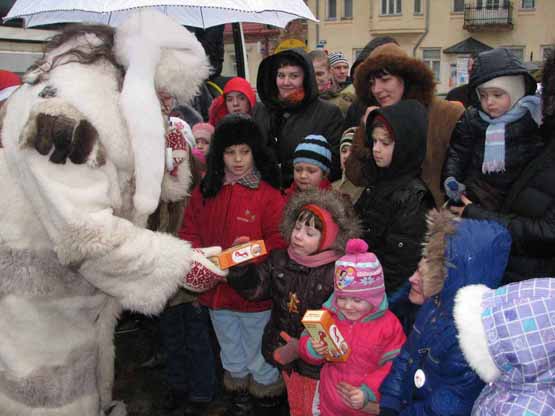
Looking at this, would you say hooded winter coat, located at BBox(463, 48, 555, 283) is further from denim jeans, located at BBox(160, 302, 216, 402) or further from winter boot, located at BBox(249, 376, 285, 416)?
denim jeans, located at BBox(160, 302, 216, 402)

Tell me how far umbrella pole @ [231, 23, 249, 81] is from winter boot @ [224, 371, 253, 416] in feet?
12.6

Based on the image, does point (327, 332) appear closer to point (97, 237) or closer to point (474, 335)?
point (474, 335)

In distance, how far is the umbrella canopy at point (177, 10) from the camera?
105 inches

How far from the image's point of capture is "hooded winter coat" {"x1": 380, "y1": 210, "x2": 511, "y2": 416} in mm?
2012

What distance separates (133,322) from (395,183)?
2.74 meters

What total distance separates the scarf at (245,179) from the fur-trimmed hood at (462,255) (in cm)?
128

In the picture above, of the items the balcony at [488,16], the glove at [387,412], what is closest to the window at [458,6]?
the balcony at [488,16]

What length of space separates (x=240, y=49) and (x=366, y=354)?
4.59 m

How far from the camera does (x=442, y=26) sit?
25.3 meters

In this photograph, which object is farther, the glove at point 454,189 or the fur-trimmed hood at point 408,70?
the fur-trimmed hood at point 408,70

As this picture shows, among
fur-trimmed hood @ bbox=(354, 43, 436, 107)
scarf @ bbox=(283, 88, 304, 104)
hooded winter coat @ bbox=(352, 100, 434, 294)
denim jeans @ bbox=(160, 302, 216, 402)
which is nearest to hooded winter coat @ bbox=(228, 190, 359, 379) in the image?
hooded winter coat @ bbox=(352, 100, 434, 294)

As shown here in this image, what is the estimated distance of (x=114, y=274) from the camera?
6.59 feet

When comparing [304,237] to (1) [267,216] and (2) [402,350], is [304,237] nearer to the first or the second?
(1) [267,216]

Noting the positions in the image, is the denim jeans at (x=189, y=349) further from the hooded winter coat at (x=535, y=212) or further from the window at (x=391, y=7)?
the window at (x=391, y=7)
